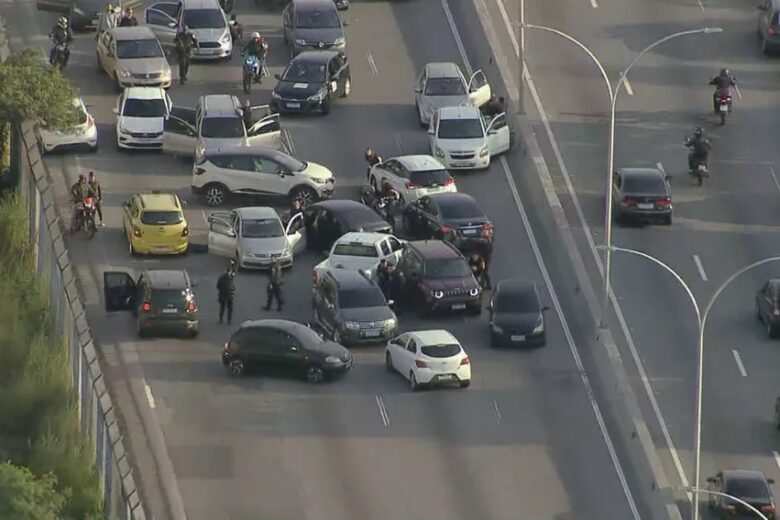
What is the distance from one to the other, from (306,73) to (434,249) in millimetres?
15048

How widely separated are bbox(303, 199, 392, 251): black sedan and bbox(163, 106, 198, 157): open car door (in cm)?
684

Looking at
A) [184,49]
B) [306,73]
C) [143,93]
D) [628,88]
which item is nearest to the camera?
[143,93]

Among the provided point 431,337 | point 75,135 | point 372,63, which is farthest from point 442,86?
point 431,337

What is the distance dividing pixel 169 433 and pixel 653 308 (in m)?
14.5

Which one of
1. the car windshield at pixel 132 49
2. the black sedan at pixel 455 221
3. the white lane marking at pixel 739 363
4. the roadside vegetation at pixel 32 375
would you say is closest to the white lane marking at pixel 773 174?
the black sedan at pixel 455 221

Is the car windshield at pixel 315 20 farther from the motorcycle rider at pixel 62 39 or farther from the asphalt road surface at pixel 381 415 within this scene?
the asphalt road surface at pixel 381 415

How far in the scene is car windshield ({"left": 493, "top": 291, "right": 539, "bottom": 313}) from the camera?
72312mm

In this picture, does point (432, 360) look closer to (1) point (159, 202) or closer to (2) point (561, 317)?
(2) point (561, 317)

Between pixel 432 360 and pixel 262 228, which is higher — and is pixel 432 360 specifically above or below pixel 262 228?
below

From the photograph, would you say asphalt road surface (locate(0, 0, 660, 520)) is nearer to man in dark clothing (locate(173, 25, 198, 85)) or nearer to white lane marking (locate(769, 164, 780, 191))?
white lane marking (locate(769, 164, 780, 191))

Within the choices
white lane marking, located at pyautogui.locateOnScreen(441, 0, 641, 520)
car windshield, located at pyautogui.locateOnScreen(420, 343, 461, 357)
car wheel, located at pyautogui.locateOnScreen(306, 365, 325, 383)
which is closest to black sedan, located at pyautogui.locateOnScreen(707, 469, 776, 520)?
white lane marking, located at pyautogui.locateOnScreen(441, 0, 641, 520)

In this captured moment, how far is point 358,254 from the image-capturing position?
2982 inches

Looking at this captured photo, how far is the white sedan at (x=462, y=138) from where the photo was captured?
83250mm

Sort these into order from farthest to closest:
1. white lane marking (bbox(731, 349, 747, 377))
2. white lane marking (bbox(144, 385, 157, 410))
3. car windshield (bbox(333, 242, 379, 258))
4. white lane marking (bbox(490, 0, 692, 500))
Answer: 1. car windshield (bbox(333, 242, 379, 258))
2. white lane marking (bbox(731, 349, 747, 377))
3. white lane marking (bbox(144, 385, 157, 410))
4. white lane marking (bbox(490, 0, 692, 500))
